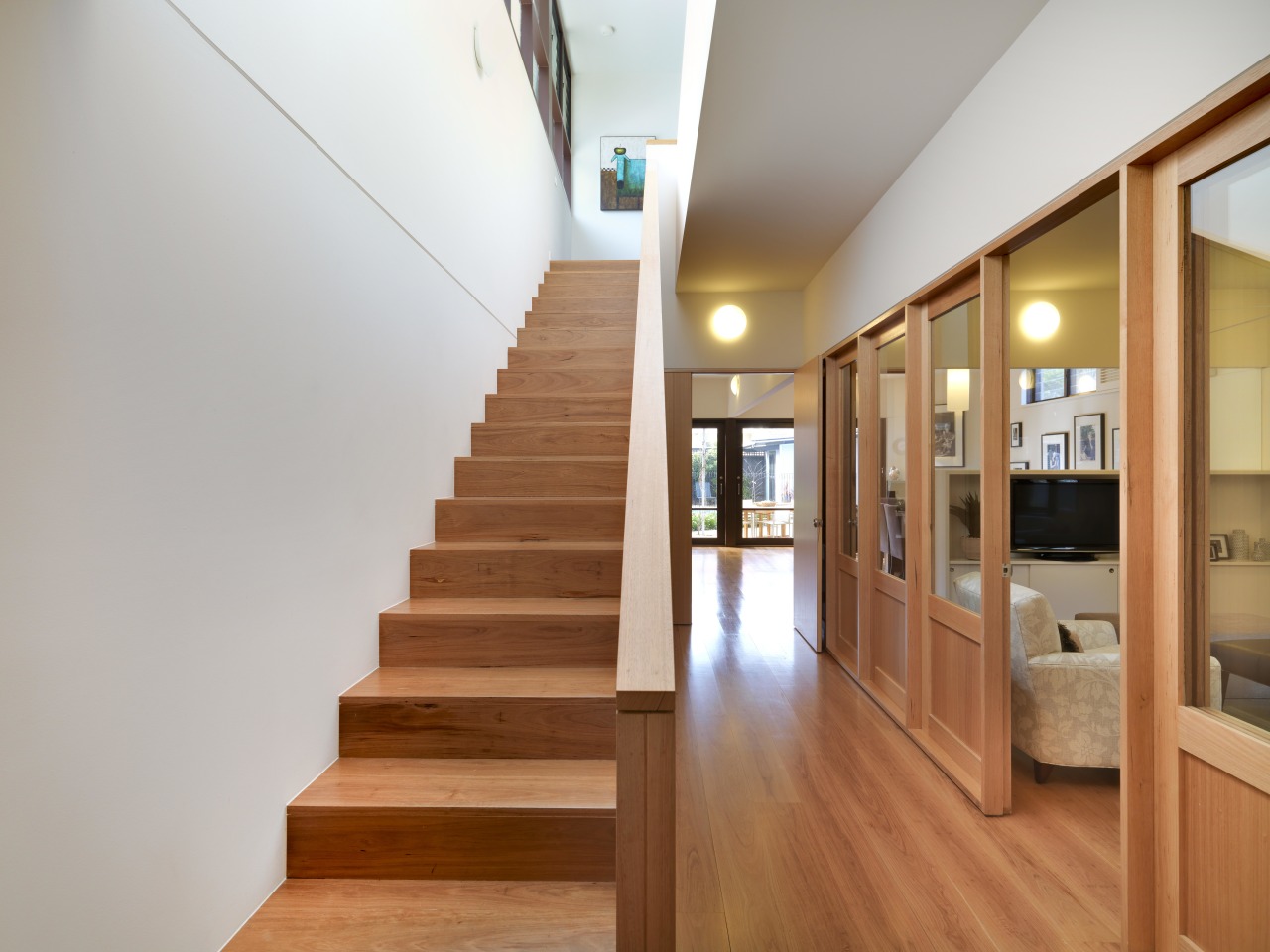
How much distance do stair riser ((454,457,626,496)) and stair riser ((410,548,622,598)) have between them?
22.8 inches

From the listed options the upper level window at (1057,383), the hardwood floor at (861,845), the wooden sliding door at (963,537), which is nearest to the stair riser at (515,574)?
the hardwood floor at (861,845)

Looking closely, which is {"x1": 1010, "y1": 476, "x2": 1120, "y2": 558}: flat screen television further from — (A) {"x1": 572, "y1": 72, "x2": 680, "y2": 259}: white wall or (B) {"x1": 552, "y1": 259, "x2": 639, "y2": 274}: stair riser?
(A) {"x1": 572, "y1": 72, "x2": 680, "y2": 259}: white wall

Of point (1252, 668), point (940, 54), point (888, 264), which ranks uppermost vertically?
point (940, 54)

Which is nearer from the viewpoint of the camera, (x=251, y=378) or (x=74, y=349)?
(x=74, y=349)

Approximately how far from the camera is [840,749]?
127 inches

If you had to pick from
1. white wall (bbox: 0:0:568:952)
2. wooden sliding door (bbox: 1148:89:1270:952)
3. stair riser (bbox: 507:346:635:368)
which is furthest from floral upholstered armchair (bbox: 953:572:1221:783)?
white wall (bbox: 0:0:568:952)

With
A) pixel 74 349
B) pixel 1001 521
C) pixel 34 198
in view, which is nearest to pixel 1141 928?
pixel 1001 521

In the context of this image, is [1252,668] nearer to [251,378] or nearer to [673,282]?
[251,378]

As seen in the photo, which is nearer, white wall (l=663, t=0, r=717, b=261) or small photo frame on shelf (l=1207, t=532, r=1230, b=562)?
small photo frame on shelf (l=1207, t=532, r=1230, b=562)

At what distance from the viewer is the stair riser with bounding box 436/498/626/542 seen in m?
2.86

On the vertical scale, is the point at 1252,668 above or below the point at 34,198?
below

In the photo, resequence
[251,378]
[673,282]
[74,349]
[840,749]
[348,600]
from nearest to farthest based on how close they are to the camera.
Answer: [74,349], [251,378], [348,600], [840,749], [673,282]

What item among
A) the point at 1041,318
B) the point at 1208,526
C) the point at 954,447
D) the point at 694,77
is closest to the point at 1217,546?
the point at 1208,526

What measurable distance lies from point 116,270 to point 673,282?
464 centimetres
